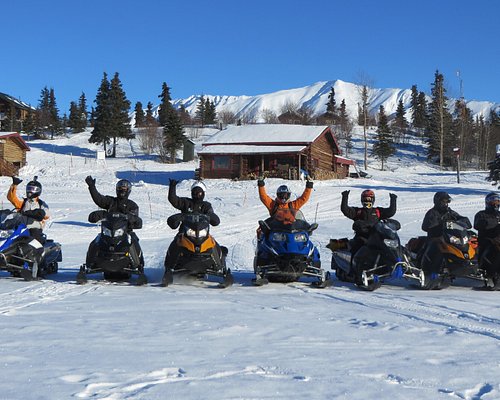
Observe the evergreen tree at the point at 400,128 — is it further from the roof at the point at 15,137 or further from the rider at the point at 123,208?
the rider at the point at 123,208

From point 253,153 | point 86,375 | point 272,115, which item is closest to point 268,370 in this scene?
point 86,375

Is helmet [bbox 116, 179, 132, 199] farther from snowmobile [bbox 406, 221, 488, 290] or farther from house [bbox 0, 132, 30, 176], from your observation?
house [bbox 0, 132, 30, 176]

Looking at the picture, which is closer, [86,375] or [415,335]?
[86,375]

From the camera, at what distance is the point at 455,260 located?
8.56 meters

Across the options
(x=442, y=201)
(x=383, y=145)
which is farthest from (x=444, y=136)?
(x=442, y=201)

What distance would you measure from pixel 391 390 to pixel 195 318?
2851mm

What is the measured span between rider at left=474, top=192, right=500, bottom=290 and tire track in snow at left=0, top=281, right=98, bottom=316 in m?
Result: 5.84

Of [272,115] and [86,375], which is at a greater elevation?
[272,115]

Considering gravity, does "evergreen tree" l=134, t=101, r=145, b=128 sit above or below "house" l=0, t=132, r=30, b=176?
above

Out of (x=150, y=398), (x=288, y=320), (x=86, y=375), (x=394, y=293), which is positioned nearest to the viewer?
(x=150, y=398)

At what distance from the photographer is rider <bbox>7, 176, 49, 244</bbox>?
9.60 metres

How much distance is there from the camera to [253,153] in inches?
1619

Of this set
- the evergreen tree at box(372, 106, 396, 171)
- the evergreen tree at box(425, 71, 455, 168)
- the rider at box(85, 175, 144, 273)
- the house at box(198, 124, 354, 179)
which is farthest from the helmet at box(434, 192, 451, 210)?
the evergreen tree at box(425, 71, 455, 168)

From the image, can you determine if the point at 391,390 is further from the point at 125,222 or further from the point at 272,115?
the point at 272,115
